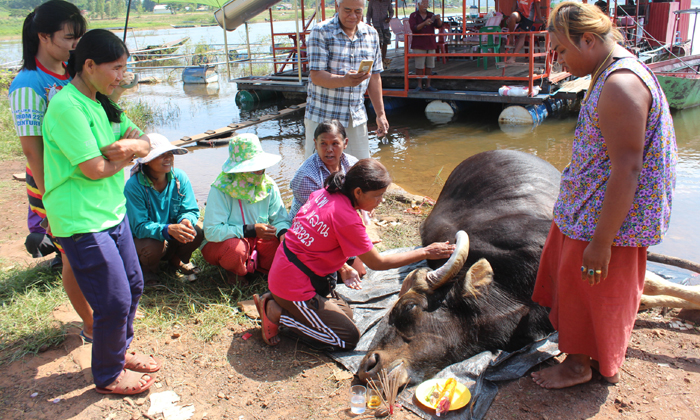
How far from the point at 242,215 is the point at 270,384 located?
1467 millimetres

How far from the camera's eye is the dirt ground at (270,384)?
8.54 feet

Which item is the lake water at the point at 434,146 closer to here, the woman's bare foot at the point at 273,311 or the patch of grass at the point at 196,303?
the patch of grass at the point at 196,303

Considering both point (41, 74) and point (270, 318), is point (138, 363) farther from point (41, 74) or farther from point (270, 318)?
point (41, 74)

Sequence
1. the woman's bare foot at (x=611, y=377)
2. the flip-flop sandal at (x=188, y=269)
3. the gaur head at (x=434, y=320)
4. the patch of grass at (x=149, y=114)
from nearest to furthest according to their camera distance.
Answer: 1. the woman's bare foot at (x=611, y=377)
2. the gaur head at (x=434, y=320)
3. the flip-flop sandal at (x=188, y=269)
4. the patch of grass at (x=149, y=114)

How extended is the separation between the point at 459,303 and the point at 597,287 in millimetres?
999

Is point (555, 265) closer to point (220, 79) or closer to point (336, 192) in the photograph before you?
point (336, 192)

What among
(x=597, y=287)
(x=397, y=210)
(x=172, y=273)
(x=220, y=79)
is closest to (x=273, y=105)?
(x=220, y=79)

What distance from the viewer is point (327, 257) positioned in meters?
3.03

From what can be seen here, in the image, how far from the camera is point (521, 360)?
300 cm

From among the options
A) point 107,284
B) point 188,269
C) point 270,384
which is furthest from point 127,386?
point 188,269

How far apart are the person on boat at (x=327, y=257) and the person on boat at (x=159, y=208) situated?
99 centimetres

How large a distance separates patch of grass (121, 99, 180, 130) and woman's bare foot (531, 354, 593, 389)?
10.7 meters

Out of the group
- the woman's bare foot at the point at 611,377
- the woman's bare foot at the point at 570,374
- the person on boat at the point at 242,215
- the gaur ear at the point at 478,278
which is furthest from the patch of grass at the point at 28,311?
the woman's bare foot at the point at 611,377

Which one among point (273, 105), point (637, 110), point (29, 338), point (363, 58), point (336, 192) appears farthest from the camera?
point (273, 105)
